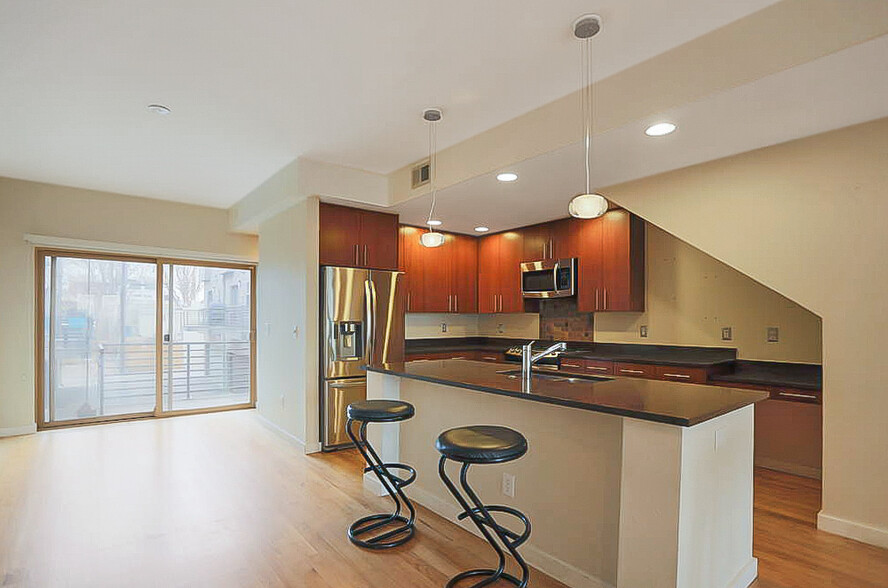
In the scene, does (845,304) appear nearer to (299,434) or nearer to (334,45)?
(334,45)

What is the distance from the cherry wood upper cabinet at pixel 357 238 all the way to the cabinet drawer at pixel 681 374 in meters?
2.92

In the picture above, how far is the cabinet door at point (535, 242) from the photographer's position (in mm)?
5660

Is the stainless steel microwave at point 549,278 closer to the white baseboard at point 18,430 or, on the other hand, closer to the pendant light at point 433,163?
the pendant light at point 433,163

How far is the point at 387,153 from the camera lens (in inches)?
169

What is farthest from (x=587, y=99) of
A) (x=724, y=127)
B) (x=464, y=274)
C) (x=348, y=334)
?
(x=464, y=274)

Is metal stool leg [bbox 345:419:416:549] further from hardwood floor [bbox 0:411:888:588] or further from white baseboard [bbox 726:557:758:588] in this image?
Answer: white baseboard [bbox 726:557:758:588]

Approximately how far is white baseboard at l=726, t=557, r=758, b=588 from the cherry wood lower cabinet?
4283mm

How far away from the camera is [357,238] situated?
5082mm

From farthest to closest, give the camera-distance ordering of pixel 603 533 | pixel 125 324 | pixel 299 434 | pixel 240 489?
pixel 125 324 < pixel 299 434 < pixel 240 489 < pixel 603 533

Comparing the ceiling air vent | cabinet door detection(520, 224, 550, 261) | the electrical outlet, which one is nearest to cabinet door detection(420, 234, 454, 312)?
cabinet door detection(520, 224, 550, 261)

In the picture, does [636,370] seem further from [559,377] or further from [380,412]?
[380,412]

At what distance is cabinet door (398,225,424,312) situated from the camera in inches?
233

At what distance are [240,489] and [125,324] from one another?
11.4ft

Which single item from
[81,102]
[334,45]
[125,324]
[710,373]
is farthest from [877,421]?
[125,324]
